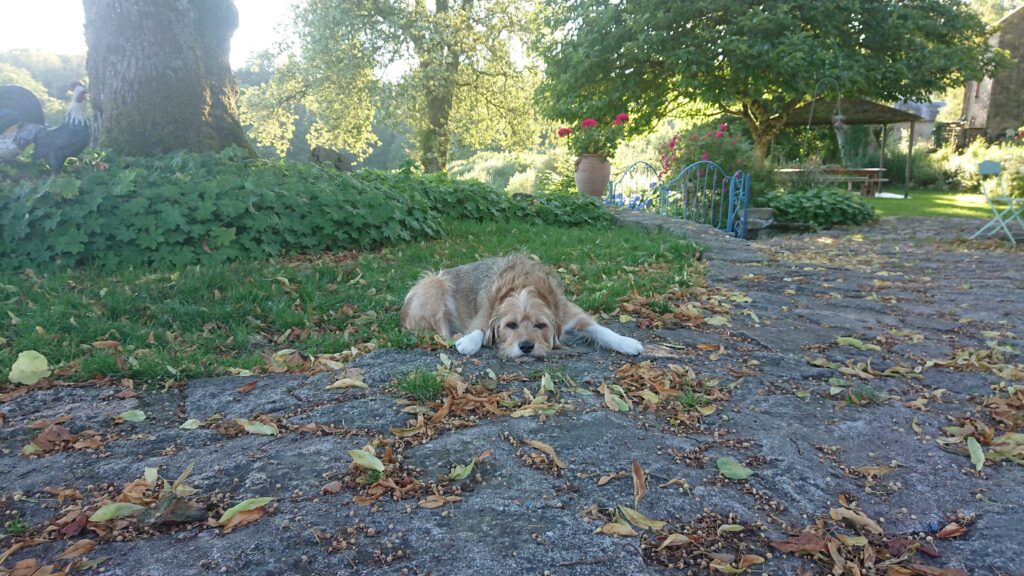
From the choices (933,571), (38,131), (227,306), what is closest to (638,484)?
(933,571)

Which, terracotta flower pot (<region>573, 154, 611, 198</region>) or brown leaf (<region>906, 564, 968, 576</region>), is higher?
terracotta flower pot (<region>573, 154, 611, 198</region>)

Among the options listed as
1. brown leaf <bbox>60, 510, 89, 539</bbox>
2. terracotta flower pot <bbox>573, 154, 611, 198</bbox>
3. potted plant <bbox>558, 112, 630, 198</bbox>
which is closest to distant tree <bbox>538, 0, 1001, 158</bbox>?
potted plant <bbox>558, 112, 630, 198</bbox>

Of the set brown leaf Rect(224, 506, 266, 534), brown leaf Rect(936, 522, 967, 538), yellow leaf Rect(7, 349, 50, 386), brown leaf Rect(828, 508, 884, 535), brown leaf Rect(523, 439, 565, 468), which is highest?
yellow leaf Rect(7, 349, 50, 386)

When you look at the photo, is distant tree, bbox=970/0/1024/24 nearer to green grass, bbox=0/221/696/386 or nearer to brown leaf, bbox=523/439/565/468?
green grass, bbox=0/221/696/386

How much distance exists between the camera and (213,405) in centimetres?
339

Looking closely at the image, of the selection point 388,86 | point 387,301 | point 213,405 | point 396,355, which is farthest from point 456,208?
point 388,86

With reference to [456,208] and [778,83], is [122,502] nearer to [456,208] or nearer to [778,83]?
[456,208]

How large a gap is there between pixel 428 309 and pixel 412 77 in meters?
18.0

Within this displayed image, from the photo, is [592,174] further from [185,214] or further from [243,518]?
[243,518]

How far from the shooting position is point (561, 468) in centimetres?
260

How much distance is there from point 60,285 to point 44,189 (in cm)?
138

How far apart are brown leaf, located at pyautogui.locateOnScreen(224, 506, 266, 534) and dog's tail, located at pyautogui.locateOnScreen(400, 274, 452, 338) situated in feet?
8.48

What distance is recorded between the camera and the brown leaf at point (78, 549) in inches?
78.6

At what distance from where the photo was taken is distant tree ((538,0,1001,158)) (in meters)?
17.8
